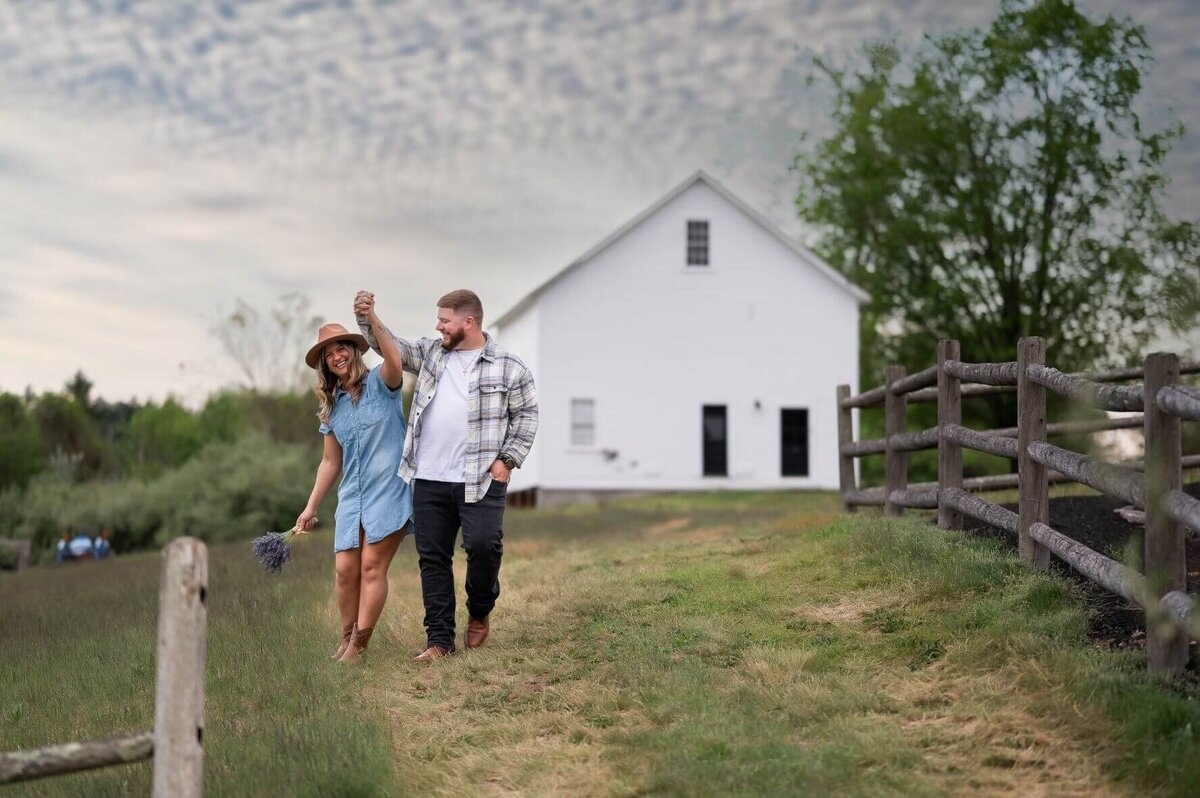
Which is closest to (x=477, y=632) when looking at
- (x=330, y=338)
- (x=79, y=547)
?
(x=330, y=338)

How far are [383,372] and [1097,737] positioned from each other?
15.0 ft

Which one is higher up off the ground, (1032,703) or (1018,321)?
(1018,321)

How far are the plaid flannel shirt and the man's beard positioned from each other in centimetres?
7

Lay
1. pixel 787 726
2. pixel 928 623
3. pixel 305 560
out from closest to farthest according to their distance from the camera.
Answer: pixel 787 726 < pixel 928 623 < pixel 305 560

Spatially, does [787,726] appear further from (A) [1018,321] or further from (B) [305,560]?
(A) [1018,321]

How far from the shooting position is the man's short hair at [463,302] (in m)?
7.87

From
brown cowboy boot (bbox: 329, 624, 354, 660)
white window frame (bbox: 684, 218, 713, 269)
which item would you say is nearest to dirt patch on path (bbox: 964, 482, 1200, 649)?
brown cowboy boot (bbox: 329, 624, 354, 660)

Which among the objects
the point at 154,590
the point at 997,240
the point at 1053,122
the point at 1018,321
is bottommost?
the point at 154,590

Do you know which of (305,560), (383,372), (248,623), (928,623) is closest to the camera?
(928,623)

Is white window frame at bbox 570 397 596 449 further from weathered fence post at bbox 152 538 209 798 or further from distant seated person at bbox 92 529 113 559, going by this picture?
weathered fence post at bbox 152 538 209 798

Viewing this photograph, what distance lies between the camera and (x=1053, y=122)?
31484 mm

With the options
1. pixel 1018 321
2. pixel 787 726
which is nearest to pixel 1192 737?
pixel 787 726

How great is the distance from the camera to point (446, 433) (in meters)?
7.80

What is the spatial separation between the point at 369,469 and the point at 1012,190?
90.2 ft
